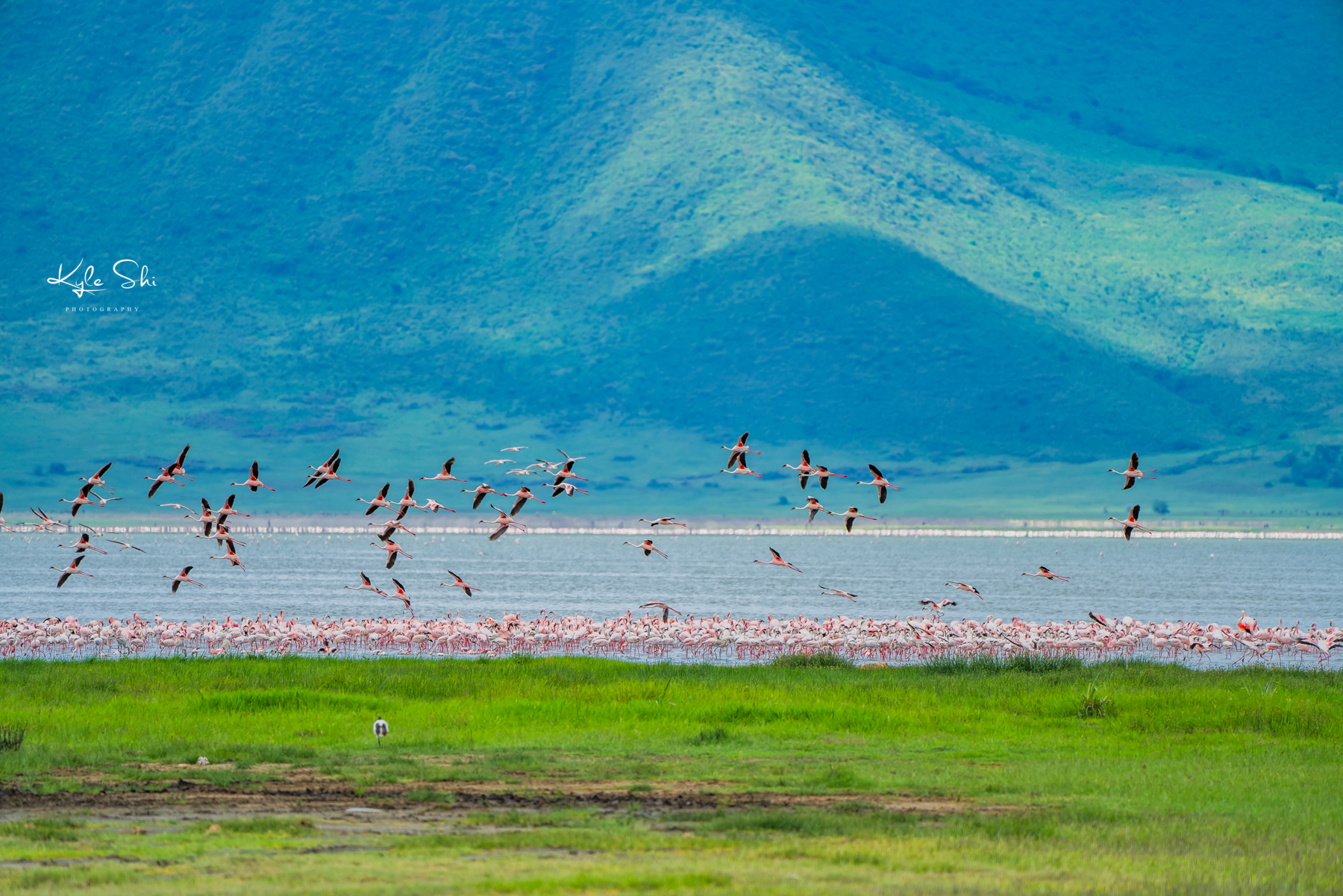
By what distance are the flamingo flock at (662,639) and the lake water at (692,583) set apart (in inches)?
616

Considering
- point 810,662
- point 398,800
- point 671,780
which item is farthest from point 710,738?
point 810,662

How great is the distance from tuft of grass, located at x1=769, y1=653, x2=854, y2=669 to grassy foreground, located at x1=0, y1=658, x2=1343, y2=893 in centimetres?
301

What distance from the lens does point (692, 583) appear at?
10369cm

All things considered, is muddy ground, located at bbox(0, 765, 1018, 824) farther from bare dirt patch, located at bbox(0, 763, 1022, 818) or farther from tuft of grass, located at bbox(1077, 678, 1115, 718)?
tuft of grass, located at bbox(1077, 678, 1115, 718)

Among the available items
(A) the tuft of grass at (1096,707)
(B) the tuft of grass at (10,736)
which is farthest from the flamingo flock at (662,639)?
(B) the tuft of grass at (10,736)

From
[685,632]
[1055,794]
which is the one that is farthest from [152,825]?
[685,632]

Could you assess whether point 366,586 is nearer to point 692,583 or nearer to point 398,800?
point 398,800

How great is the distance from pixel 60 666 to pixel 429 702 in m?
9.86

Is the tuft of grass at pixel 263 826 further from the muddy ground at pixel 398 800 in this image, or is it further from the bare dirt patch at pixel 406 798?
the bare dirt patch at pixel 406 798

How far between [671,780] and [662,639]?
27.0m

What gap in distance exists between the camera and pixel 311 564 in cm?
12075

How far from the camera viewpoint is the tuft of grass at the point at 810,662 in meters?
38.1

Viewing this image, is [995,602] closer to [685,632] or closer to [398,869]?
Answer: [685,632]

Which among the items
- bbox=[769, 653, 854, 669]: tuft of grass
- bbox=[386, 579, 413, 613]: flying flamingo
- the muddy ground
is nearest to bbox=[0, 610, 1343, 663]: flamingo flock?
bbox=[386, 579, 413, 613]: flying flamingo
